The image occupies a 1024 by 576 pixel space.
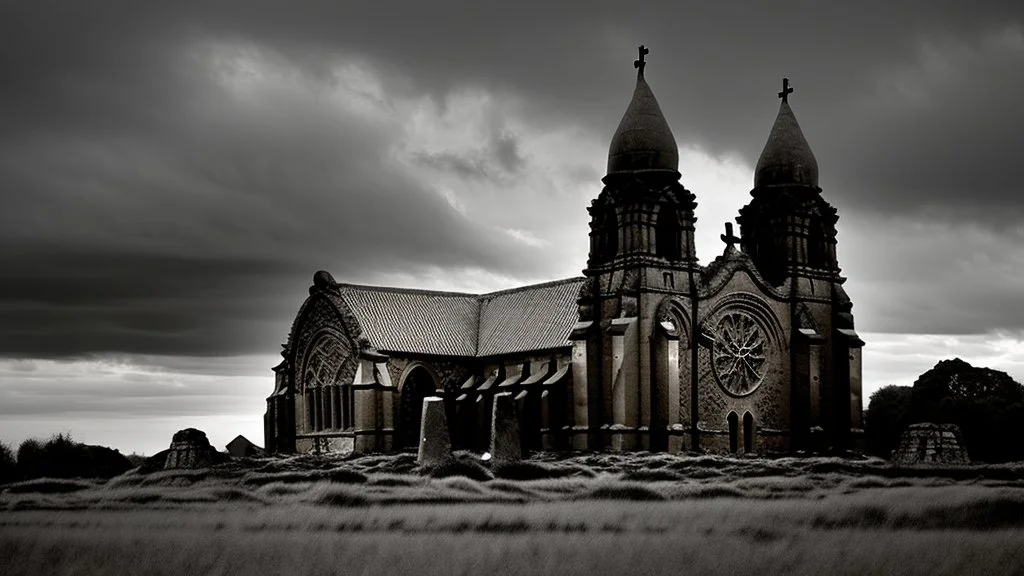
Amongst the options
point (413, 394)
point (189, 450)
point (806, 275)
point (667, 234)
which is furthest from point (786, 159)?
point (189, 450)

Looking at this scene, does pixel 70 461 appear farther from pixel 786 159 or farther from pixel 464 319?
pixel 786 159

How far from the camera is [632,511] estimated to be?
3409 centimetres

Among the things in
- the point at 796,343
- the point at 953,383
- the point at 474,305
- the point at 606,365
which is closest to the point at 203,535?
the point at 606,365

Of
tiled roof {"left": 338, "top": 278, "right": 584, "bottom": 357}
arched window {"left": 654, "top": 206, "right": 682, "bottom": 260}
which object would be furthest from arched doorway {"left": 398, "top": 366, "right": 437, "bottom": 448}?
arched window {"left": 654, "top": 206, "right": 682, "bottom": 260}

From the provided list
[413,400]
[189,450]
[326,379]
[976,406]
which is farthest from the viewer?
[976,406]

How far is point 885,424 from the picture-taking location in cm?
8131

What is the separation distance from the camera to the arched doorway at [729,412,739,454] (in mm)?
63406

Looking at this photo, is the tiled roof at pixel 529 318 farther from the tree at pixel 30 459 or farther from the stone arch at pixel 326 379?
the tree at pixel 30 459

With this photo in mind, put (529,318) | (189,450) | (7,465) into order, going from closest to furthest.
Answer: (189,450) → (7,465) → (529,318)

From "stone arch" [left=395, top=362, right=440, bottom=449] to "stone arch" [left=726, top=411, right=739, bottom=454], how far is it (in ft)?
45.3

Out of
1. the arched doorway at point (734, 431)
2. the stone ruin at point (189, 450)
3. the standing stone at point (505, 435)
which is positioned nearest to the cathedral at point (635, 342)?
the arched doorway at point (734, 431)

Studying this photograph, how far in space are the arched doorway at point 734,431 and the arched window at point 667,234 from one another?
23.7 feet

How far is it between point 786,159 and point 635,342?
12690 millimetres

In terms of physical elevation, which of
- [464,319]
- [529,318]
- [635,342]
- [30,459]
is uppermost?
[464,319]
